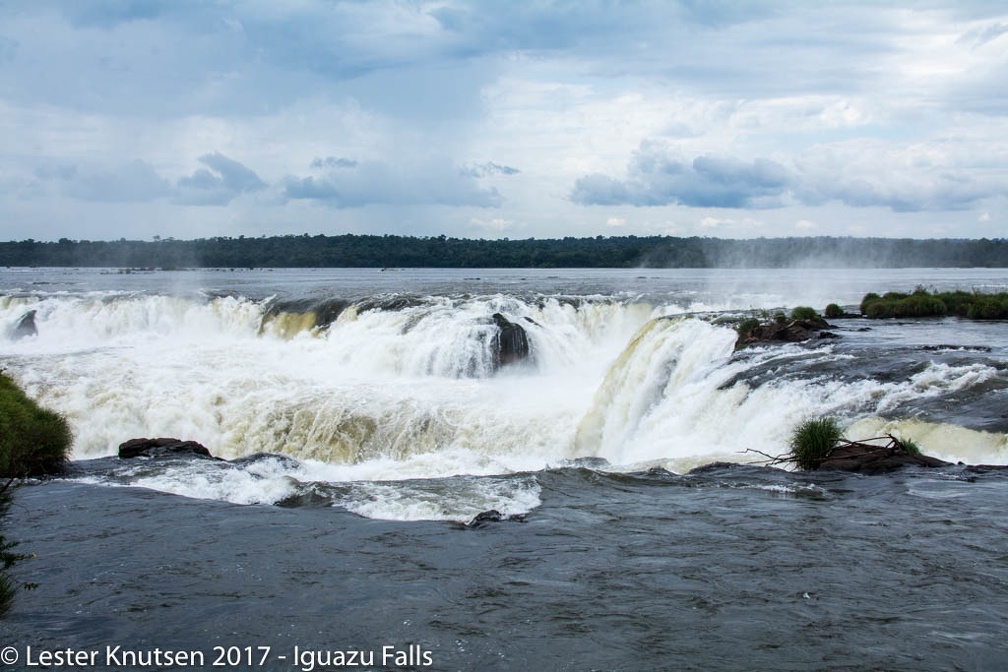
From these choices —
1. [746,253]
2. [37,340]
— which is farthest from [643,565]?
[746,253]

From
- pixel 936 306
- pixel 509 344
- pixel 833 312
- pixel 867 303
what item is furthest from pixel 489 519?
pixel 936 306

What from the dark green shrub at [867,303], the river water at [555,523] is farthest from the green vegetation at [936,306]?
the river water at [555,523]

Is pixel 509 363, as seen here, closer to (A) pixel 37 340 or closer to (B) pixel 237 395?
(B) pixel 237 395

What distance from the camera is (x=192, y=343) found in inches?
1260

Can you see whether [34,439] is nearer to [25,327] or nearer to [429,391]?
[429,391]

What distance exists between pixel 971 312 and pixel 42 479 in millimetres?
25444

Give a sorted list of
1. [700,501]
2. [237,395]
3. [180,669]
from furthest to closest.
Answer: [237,395] → [700,501] → [180,669]

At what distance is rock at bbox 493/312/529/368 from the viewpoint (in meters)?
25.1

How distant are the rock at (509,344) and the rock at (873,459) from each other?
14.2m

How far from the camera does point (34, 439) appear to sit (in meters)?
13.6

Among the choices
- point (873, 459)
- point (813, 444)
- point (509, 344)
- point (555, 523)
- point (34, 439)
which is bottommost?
Result: point (555, 523)

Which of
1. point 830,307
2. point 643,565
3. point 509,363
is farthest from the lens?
point 830,307

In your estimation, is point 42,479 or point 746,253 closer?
point 42,479

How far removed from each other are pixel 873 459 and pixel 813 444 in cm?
79
